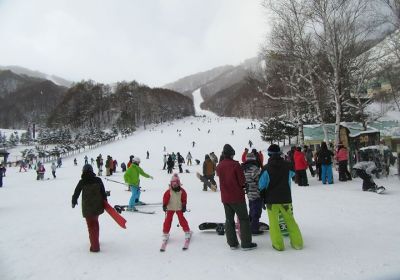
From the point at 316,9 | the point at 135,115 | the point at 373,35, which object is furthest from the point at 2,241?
the point at 135,115

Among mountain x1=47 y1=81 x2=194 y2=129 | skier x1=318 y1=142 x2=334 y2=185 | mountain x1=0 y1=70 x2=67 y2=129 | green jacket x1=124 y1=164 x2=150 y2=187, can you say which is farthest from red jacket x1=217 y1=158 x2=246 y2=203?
mountain x1=0 y1=70 x2=67 y2=129

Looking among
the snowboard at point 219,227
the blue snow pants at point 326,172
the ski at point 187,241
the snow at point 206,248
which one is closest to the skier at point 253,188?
the snowboard at point 219,227

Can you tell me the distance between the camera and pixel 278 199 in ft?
18.7

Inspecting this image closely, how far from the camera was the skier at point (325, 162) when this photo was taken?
1340 cm

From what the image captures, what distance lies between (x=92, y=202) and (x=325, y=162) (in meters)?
10.1

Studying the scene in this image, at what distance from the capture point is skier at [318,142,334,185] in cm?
1340

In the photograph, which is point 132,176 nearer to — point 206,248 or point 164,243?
point 164,243

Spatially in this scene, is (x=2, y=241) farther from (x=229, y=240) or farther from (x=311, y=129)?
(x=311, y=129)

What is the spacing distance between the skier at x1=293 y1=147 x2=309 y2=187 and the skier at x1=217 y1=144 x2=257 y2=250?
327 inches

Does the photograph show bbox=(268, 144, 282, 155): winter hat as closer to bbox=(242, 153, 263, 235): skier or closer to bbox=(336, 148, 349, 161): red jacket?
bbox=(242, 153, 263, 235): skier

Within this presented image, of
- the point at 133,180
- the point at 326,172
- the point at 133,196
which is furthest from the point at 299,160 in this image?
the point at 133,196

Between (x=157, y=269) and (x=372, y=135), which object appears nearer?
(x=157, y=269)

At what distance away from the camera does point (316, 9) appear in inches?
663

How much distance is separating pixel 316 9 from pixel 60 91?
7024 inches
